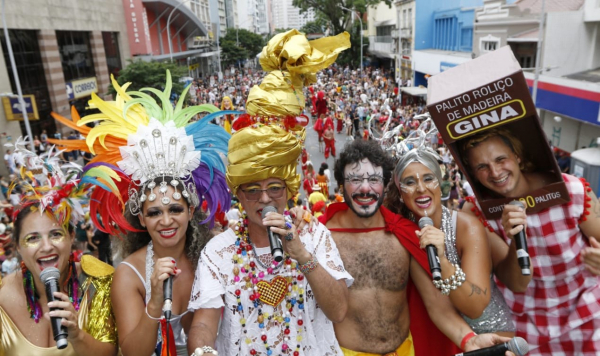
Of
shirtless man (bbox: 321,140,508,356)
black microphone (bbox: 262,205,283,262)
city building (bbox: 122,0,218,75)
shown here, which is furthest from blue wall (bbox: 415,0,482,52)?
black microphone (bbox: 262,205,283,262)

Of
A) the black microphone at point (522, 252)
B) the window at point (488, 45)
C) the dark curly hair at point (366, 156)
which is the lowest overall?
the black microphone at point (522, 252)

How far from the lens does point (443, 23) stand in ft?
87.6

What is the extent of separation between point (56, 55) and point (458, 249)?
1997 cm

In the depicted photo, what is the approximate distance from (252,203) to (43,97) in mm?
18631

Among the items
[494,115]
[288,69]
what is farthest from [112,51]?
[494,115]

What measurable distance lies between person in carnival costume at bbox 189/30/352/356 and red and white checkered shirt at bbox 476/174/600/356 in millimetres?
1251

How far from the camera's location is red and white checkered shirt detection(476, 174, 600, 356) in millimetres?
2635

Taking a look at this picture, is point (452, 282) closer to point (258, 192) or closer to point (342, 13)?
point (258, 192)

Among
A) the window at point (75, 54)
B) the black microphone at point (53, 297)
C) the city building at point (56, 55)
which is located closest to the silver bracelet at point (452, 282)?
the black microphone at point (53, 297)

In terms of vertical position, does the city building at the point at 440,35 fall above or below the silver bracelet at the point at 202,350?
above

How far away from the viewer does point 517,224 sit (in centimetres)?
237

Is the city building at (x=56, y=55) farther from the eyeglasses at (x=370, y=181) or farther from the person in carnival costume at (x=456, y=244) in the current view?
the person in carnival costume at (x=456, y=244)

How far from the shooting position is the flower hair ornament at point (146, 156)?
262 centimetres

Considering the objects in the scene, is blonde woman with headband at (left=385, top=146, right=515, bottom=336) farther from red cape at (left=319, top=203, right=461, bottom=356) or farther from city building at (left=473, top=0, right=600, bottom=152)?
city building at (left=473, top=0, right=600, bottom=152)
